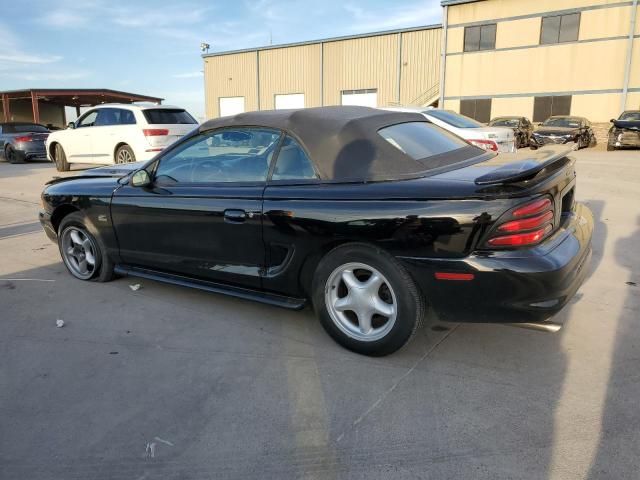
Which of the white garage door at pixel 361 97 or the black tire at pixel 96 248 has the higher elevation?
the white garage door at pixel 361 97

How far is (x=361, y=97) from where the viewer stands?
Answer: 35094mm

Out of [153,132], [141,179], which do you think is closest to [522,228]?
[141,179]

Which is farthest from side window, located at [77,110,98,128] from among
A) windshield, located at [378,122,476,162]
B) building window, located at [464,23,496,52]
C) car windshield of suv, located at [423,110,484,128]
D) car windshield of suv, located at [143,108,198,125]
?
building window, located at [464,23,496,52]

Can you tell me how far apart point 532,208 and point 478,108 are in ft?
96.5

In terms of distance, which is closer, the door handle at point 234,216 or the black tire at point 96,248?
the door handle at point 234,216

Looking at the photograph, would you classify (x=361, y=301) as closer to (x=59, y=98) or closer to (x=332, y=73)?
(x=332, y=73)

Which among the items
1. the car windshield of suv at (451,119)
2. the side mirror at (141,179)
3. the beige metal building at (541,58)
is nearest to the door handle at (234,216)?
the side mirror at (141,179)

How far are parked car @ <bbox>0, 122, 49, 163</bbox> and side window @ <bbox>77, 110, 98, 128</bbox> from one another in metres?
5.87

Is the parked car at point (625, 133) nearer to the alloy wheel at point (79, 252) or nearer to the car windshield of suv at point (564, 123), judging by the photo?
the car windshield of suv at point (564, 123)

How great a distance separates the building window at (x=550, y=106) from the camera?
27.4 metres

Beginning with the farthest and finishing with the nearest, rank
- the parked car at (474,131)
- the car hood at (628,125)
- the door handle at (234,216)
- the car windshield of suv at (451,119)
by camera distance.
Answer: the car hood at (628,125) → the car windshield of suv at (451,119) → the parked car at (474,131) → the door handle at (234,216)

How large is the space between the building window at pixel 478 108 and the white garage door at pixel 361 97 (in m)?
6.52

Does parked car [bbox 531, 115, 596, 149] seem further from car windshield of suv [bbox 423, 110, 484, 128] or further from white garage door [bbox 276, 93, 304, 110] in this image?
white garage door [bbox 276, 93, 304, 110]

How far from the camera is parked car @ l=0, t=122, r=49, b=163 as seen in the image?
17.1m
